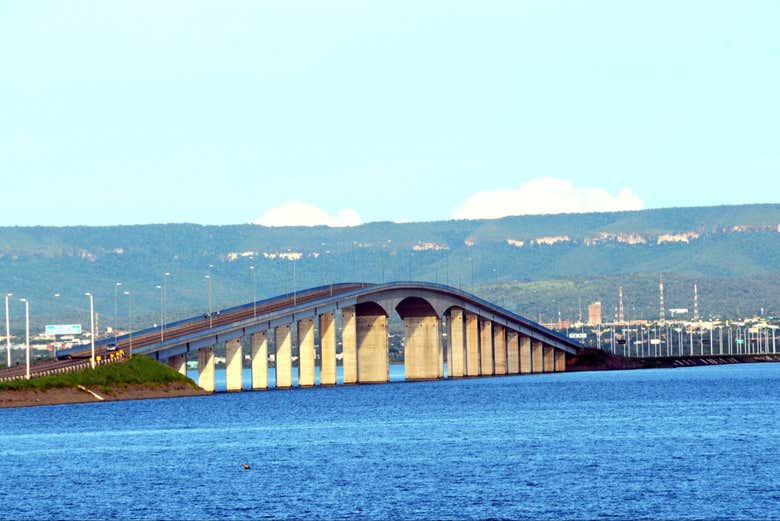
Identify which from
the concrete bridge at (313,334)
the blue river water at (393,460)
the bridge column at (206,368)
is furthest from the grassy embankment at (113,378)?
the bridge column at (206,368)

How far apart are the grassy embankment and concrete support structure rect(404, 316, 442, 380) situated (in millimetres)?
56338

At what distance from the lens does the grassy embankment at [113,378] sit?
123875 mm

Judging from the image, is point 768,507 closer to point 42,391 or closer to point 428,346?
point 42,391

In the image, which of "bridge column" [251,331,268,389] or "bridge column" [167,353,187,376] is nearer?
"bridge column" [167,353,187,376]

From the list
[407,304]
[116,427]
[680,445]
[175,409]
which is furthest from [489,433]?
[407,304]

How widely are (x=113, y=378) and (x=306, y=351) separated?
132 feet

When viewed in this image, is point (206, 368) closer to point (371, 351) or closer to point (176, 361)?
point (176, 361)

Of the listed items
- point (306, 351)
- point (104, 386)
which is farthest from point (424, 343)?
point (104, 386)

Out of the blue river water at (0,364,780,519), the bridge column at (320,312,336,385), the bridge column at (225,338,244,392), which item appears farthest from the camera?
the bridge column at (320,312,336,385)

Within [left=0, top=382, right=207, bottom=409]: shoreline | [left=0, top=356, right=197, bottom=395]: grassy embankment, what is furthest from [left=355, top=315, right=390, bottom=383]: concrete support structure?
[left=0, top=356, right=197, bottom=395]: grassy embankment

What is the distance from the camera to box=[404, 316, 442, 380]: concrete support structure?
7653 inches

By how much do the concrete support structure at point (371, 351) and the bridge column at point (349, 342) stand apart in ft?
10.4

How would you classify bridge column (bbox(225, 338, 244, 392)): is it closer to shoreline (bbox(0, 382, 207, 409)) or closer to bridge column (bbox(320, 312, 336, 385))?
bridge column (bbox(320, 312, 336, 385))

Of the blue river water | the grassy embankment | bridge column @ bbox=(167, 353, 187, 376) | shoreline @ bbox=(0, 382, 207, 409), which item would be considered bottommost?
the blue river water
